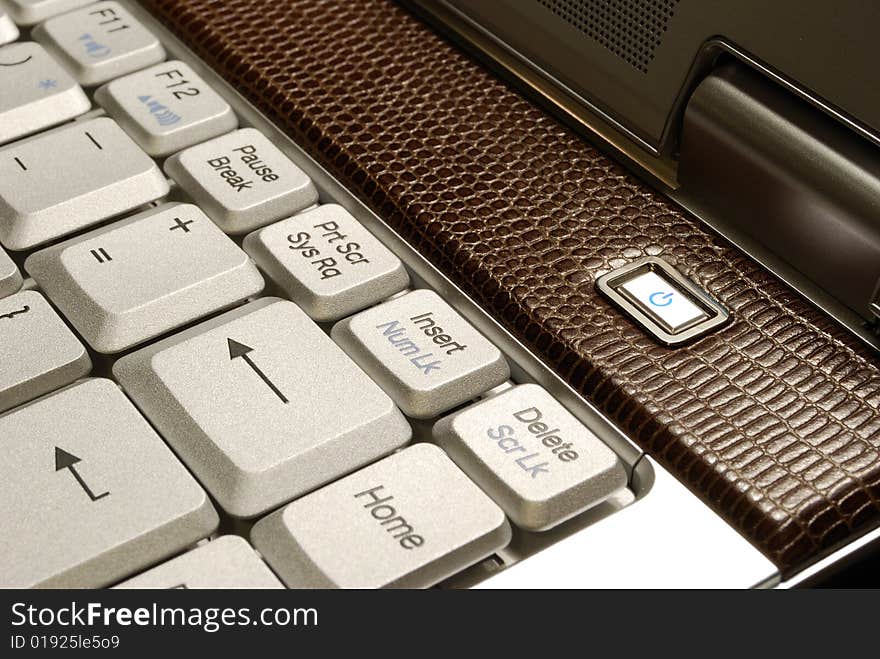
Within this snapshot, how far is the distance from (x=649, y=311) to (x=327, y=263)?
5.1 inches

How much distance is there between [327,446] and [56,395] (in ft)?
0.35

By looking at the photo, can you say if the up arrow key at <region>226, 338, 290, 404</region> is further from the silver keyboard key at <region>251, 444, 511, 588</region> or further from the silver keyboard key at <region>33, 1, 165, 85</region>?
the silver keyboard key at <region>33, 1, 165, 85</region>

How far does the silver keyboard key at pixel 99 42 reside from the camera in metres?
0.51

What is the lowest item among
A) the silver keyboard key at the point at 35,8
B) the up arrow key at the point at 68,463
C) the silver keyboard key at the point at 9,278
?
the up arrow key at the point at 68,463

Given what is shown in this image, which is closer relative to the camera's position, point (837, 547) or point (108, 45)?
point (837, 547)

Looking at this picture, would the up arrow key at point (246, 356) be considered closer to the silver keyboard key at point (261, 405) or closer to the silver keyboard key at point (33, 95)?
the silver keyboard key at point (261, 405)

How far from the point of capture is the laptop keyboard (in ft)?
1.13

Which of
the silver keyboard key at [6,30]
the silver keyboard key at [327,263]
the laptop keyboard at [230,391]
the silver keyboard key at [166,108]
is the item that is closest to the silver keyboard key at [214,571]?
the laptop keyboard at [230,391]

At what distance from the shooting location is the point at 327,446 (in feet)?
1.20

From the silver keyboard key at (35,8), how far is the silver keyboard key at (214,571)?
0.33 m

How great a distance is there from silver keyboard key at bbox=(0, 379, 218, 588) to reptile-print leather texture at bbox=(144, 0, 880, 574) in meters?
0.14
